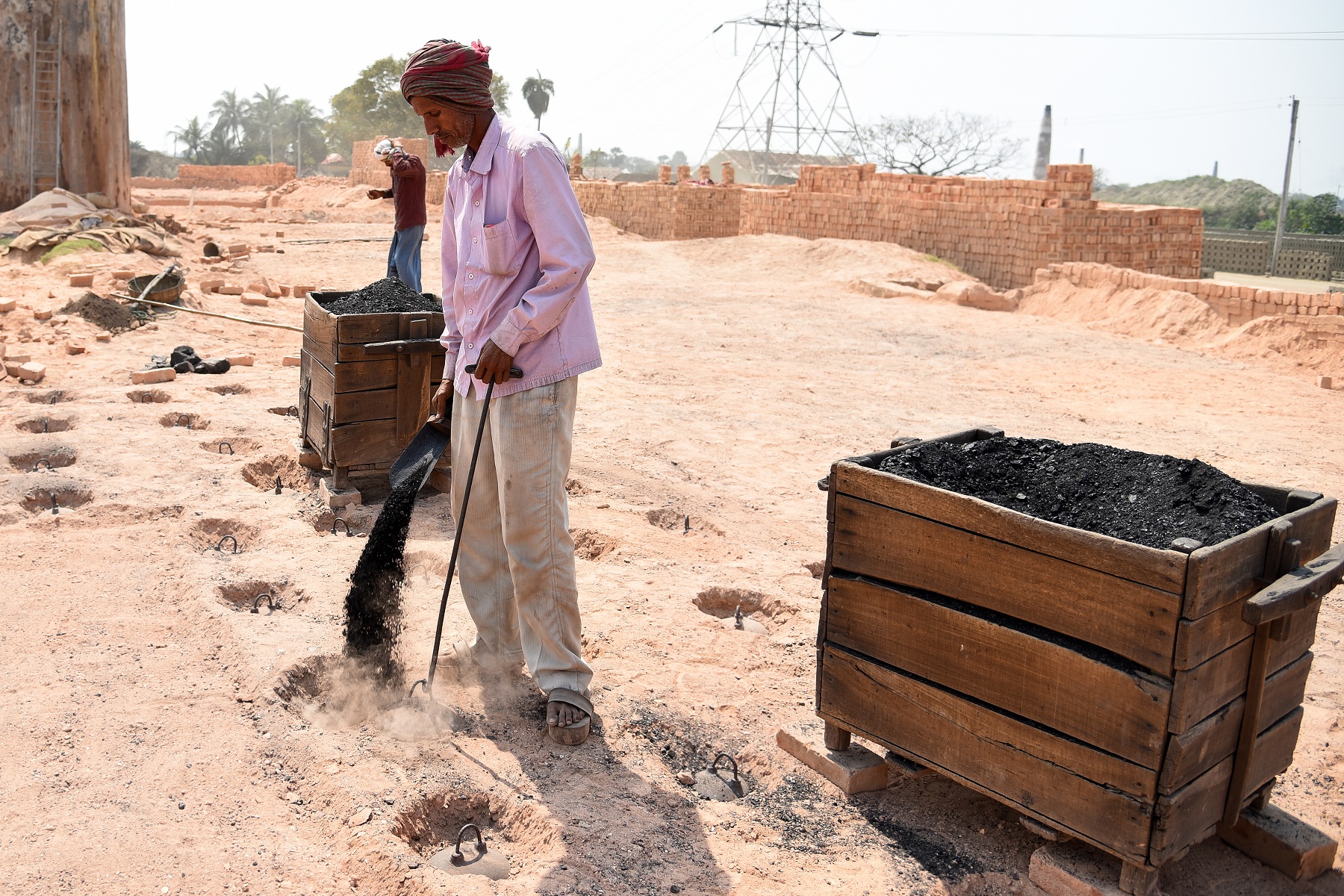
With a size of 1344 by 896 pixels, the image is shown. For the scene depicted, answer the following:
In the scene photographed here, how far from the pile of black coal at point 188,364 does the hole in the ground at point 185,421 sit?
153 cm

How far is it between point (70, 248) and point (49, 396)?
263 inches

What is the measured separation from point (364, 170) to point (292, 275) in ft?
82.6

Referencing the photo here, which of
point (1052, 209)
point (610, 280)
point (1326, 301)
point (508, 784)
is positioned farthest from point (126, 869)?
point (1052, 209)

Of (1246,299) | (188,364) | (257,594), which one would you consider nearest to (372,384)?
(257,594)

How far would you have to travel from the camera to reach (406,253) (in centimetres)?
906

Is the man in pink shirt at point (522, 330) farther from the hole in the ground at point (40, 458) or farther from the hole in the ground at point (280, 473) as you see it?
the hole in the ground at point (40, 458)

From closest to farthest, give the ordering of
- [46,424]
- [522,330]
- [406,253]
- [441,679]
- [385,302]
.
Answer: [522,330], [441,679], [385,302], [46,424], [406,253]

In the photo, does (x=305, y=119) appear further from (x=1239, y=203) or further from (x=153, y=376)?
(x=153, y=376)

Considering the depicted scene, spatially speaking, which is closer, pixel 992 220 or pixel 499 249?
pixel 499 249

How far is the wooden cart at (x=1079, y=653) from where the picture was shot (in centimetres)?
237

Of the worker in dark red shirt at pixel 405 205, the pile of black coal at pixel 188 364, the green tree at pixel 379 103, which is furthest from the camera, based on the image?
the green tree at pixel 379 103

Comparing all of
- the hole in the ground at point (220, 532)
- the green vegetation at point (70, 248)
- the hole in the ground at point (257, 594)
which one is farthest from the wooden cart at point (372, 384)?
the green vegetation at point (70, 248)

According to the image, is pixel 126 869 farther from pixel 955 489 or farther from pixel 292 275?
pixel 292 275

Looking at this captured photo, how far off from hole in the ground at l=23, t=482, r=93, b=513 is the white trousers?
9.07 ft
